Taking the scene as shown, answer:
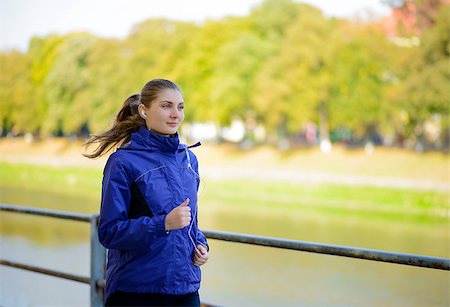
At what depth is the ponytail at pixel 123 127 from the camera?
2186mm

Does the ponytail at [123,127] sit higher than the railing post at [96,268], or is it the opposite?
the ponytail at [123,127]

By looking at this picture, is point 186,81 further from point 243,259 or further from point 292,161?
point 243,259

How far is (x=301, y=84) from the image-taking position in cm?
2856

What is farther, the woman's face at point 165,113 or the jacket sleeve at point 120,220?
the woman's face at point 165,113

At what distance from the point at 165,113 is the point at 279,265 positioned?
13.9 m

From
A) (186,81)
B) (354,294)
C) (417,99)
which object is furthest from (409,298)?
(186,81)

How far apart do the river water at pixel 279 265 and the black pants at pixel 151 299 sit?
672 centimetres

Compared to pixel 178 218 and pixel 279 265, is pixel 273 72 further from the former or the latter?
pixel 178 218

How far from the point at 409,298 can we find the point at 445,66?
12.3 m

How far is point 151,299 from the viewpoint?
2027 millimetres

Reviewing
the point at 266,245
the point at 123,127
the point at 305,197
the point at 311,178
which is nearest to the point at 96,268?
the point at 266,245

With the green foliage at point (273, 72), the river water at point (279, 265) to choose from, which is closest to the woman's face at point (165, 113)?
the river water at point (279, 265)

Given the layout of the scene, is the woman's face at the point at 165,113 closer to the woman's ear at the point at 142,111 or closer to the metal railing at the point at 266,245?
the woman's ear at the point at 142,111

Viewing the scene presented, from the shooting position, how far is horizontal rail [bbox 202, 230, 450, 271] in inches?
87.4
